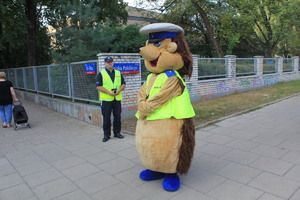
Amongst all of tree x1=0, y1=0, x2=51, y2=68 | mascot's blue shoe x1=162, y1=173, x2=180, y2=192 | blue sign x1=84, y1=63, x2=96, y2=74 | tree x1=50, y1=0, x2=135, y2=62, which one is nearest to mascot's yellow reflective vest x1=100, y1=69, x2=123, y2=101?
blue sign x1=84, y1=63, x2=96, y2=74

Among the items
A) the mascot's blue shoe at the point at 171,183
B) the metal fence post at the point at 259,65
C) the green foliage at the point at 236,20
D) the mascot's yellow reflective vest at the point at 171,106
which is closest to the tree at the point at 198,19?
the green foliage at the point at 236,20

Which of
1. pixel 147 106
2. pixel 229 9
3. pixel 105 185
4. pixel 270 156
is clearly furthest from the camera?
pixel 229 9

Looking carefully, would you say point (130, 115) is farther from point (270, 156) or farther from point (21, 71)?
point (21, 71)

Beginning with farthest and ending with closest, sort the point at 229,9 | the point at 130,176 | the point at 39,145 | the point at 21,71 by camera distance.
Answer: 1. the point at 229,9
2. the point at 21,71
3. the point at 39,145
4. the point at 130,176

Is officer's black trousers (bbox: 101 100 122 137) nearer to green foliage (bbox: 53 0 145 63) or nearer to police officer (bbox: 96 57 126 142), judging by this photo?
police officer (bbox: 96 57 126 142)

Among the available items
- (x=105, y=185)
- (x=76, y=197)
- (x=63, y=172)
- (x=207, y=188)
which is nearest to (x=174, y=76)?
(x=207, y=188)

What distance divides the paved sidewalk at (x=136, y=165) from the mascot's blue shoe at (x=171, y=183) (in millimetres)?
79

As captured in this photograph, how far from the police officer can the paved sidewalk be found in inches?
20.4

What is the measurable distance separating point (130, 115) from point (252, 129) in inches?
133

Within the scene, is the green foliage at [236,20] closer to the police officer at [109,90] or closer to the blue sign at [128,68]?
the blue sign at [128,68]

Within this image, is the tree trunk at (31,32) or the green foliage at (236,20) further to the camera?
the green foliage at (236,20)

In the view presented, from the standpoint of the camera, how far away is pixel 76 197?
3225mm

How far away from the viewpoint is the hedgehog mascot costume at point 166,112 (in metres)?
→ 3.14

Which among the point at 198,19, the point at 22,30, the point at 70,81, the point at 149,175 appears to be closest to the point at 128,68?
the point at 70,81
